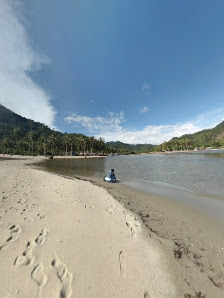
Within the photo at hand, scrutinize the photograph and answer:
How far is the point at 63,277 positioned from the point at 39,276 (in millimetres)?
566

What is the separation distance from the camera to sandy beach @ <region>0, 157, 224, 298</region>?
3.06m

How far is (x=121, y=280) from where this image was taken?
3.26m

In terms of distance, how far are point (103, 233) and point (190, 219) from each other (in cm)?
519

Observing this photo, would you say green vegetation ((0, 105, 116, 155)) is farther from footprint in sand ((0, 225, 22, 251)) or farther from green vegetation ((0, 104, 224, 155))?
footprint in sand ((0, 225, 22, 251))

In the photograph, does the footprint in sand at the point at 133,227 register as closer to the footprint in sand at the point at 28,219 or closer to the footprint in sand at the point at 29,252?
the footprint in sand at the point at 29,252

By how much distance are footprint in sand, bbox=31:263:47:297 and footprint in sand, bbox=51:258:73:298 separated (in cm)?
29

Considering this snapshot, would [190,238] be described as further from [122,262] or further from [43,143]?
[43,143]

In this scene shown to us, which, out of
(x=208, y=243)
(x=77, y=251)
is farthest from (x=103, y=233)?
(x=208, y=243)

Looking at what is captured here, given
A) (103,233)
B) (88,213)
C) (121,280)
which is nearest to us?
(121,280)

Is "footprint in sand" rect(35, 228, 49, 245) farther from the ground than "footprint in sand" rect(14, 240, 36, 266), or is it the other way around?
"footprint in sand" rect(14, 240, 36, 266)

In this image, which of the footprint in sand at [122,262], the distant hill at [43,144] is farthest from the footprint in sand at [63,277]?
the distant hill at [43,144]

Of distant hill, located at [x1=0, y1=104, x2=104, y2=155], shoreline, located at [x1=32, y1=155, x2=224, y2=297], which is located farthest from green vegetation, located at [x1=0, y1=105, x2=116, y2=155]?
shoreline, located at [x1=32, y1=155, x2=224, y2=297]

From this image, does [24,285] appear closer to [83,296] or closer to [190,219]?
[83,296]

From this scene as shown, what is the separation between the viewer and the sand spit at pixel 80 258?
2.99 meters
